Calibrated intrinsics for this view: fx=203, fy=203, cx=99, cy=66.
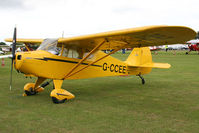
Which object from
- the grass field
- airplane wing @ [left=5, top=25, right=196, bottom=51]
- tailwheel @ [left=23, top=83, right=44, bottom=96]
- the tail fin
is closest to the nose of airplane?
the grass field

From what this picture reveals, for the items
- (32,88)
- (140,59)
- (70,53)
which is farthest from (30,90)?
(140,59)

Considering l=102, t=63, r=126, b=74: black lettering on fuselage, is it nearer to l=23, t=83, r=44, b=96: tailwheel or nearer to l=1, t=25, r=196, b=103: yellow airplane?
l=1, t=25, r=196, b=103: yellow airplane

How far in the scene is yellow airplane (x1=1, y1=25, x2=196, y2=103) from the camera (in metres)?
4.86

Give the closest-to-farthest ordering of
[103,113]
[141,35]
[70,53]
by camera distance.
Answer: [103,113]
[141,35]
[70,53]

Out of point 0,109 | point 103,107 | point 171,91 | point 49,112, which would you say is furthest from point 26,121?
point 171,91

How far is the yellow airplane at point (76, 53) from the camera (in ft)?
15.9

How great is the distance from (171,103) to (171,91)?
1766 millimetres

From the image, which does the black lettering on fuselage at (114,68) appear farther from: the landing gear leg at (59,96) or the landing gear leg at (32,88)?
the landing gear leg at (32,88)

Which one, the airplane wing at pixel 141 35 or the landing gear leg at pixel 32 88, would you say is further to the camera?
the landing gear leg at pixel 32 88

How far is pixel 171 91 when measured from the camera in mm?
7230

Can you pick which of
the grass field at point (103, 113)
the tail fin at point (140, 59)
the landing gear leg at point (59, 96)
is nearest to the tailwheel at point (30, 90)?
the grass field at point (103, 113)

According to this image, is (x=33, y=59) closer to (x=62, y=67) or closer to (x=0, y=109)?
(x=62, y=67)

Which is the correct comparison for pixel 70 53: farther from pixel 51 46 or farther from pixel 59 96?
pixel 59 96

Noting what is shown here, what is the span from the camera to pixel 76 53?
21.9 feet
